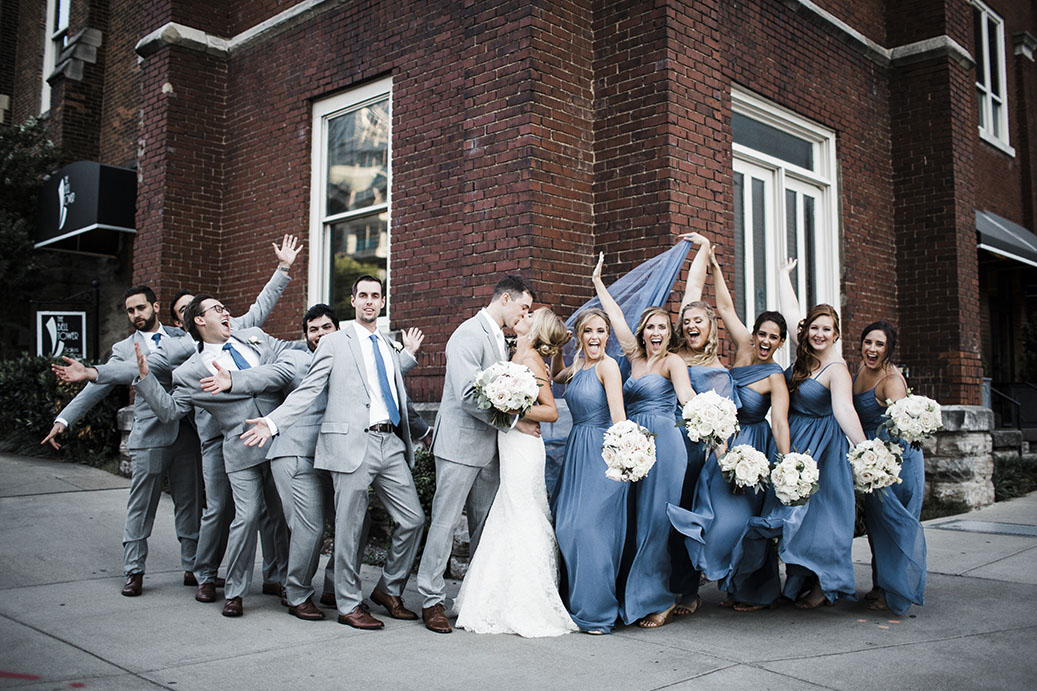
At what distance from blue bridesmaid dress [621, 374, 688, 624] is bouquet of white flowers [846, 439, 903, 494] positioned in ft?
3.35

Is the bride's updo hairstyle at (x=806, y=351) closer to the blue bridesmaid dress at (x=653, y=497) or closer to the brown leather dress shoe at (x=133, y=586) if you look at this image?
the blue bridesmaid dress at (x=653, y=497)

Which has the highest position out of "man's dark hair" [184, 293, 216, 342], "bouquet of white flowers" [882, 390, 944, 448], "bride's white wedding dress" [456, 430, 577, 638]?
"man's dark hair" [184, 293, 216, 342]

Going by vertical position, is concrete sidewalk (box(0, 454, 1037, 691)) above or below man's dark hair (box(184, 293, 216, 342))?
below

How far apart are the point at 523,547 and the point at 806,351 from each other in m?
2.24

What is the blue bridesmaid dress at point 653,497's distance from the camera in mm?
5133

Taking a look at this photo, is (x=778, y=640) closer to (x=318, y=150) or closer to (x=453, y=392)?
(x=453, y=392)

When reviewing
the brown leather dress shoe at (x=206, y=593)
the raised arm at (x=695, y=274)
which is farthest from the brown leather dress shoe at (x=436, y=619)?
the raised arm at (x=695, y=274)

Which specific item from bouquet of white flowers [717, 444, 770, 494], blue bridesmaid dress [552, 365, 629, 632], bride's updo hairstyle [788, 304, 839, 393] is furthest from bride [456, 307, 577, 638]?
bride's updo hairstyle [788, 304, 839, 393]

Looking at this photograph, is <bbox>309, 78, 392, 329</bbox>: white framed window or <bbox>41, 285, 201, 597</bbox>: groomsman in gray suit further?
<bbox>309, 78, 392, 329</bbox>: white framed window

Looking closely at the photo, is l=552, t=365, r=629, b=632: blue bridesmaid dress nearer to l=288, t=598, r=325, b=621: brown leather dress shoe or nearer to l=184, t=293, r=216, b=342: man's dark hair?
l=288, t=598, r=325, b=621: brown leather dress shoe

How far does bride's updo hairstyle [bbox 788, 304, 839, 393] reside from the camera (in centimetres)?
558

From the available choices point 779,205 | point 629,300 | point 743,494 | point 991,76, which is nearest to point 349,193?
point 629,300

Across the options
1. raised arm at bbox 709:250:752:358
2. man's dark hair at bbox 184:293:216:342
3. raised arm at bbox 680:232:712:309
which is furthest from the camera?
raised arm at bbox 680:232:712:309

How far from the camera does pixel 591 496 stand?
5203mm
